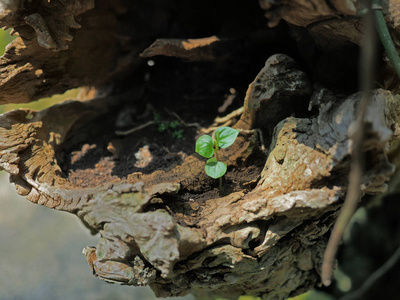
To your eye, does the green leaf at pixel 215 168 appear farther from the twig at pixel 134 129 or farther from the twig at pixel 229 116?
the twig at pixel 134 129

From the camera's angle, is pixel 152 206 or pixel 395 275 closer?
pixel 152 206

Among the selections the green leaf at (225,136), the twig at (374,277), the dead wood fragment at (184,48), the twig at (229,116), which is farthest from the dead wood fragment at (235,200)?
the twig at (374,277)

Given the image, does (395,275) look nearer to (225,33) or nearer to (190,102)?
(190,102)

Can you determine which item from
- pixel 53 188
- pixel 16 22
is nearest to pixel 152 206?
pixel 53 188

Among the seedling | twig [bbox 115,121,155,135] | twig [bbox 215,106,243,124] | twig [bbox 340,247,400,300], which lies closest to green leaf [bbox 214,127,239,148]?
the seedling

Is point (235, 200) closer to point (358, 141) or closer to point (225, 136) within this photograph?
point (225, 136)

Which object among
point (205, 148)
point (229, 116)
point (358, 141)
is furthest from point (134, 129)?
point (358, 141)
